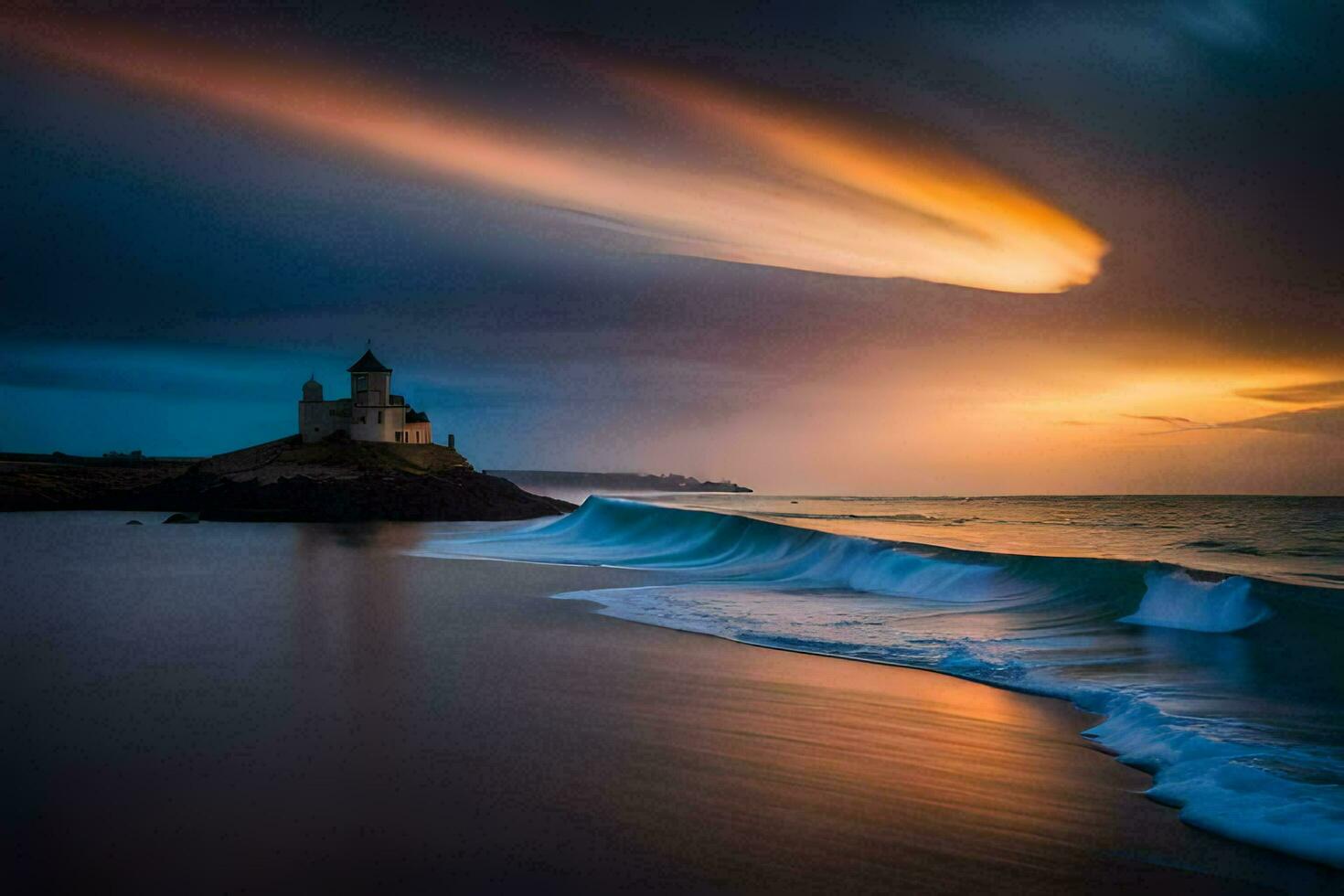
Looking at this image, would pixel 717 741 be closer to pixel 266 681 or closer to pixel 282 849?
pixel 282 849

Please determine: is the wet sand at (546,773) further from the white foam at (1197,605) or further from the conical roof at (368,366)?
the conical roof at (368,366)

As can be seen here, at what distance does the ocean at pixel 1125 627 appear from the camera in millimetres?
4508

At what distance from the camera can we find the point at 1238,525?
85.3 feet

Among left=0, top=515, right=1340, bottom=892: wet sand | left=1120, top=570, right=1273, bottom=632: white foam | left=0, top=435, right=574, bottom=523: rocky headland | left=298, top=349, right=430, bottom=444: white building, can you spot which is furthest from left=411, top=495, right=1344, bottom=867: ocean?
left=298, top=349, right=430, bottom=444: white building

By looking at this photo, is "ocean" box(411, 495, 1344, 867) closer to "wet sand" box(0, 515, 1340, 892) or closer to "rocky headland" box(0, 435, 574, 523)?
"wet sand" box(0, 515, 1340, 892)

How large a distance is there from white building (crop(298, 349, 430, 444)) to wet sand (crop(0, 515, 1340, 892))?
48547 millimetres

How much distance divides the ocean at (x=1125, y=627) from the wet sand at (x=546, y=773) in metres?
0.33

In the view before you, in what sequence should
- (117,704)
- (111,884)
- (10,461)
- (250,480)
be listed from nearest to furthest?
(111,884) → (117,704) → (250,480) → (10,461)

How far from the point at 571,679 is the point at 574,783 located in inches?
100

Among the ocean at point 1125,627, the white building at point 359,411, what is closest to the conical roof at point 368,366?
the white building at point 359,411

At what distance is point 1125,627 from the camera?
9203 millimetres

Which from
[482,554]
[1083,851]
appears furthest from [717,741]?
[482,554]

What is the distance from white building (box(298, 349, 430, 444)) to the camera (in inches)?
2210

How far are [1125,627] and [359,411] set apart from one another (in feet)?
171
